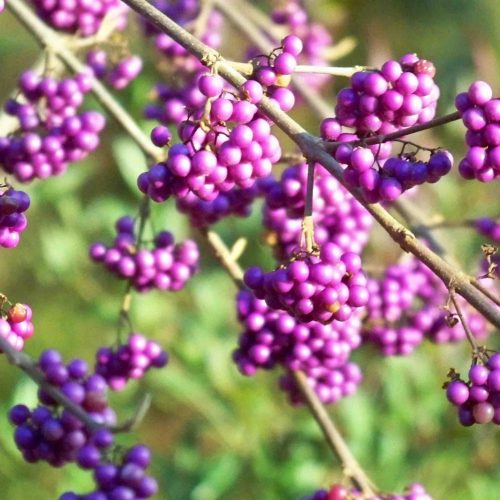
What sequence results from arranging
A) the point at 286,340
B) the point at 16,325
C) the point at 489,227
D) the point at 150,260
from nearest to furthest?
the point at 16,325, the point at 286,340, the point at 150,260, the point at 489,227

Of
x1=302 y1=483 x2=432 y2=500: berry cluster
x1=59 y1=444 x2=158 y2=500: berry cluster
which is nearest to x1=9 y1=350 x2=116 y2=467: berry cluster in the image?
x1=59 y1=444 x2=158 y2=500: berry cluster

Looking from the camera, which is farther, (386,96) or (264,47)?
(264,47)

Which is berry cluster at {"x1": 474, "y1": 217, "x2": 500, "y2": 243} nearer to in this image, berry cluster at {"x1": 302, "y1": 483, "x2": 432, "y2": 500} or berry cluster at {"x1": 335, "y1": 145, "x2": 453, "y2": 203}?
berry cluster at {"x1": 302, "y1": 483, "x2": 432, "y2": 500}

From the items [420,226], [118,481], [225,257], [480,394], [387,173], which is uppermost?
[420,226]

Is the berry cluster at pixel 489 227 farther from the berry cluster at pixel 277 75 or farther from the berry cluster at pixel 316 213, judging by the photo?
the berry cluster at pixel 277 75

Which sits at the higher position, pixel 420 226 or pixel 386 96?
pixel 420 226

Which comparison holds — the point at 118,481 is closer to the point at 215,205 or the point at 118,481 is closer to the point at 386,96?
the point at 215,205

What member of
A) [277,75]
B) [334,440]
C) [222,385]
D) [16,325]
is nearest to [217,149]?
[277,75]

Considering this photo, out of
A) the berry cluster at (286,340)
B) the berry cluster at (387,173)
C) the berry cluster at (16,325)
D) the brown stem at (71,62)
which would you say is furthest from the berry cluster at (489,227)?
the berry cluster at (16,325)
